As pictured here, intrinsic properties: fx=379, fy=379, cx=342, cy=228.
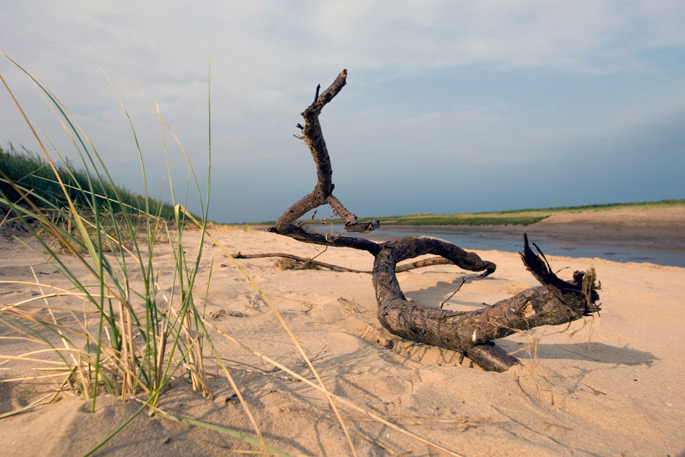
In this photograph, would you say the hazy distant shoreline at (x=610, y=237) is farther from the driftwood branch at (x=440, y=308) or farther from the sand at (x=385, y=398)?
the driftwood branch at (x=440, y=308)

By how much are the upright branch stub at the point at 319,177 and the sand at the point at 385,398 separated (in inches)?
28.1

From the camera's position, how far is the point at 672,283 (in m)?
4.76

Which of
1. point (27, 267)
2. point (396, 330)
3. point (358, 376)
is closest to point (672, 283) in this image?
point (396, 330)

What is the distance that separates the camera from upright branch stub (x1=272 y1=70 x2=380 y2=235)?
236 centimetres

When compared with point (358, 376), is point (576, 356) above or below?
below

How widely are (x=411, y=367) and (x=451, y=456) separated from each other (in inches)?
32.7

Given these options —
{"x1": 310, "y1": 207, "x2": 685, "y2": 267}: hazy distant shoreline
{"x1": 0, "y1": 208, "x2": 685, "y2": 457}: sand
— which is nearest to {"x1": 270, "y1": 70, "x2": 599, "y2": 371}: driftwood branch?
{"x1": 0, "y1": 208, "x2": 685, "y2": 457}: sand

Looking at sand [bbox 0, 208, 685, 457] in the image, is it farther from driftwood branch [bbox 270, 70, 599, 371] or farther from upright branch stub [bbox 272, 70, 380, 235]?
upright branch stub [bbox 272, 70, 380, 235]

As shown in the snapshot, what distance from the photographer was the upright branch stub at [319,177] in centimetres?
236

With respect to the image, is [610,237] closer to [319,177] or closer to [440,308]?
[440,308]

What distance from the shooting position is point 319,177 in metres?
2.91

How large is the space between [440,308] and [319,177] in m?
1.31

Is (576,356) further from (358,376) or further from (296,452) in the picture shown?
(296,452)

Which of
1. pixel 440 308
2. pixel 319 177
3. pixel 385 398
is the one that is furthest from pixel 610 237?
pixel 385 398
